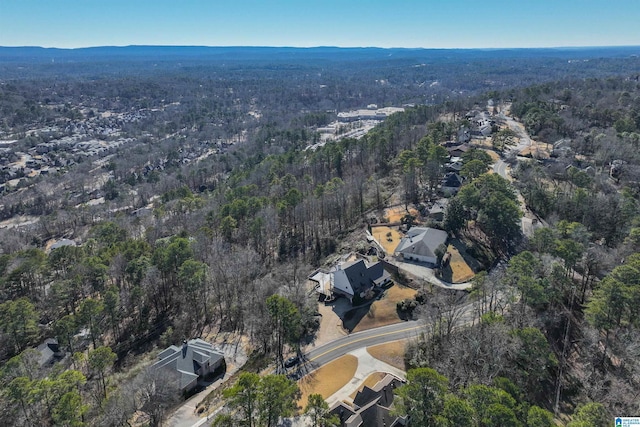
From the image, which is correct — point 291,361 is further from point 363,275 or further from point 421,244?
point 421,244

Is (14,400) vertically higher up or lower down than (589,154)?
lower down

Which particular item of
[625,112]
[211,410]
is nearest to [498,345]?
[211,410]

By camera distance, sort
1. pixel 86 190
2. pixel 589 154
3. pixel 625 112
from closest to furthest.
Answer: pixel 589 154 → pixel 625 112 → pixel 86 190

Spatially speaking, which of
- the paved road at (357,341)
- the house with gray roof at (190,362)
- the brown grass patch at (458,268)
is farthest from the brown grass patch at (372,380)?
the brown grass patch at (458,268)

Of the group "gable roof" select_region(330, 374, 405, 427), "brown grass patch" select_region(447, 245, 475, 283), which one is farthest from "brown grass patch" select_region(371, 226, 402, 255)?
"gable roof" select_region(330, 374, 405, 427)

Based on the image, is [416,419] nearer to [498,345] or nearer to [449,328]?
[498,345]

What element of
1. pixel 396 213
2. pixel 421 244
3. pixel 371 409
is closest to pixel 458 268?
pixel 421 244
